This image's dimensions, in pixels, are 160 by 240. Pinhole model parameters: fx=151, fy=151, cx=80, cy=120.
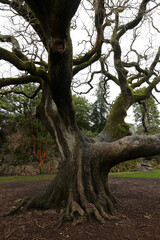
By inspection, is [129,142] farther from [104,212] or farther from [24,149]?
[24,149]

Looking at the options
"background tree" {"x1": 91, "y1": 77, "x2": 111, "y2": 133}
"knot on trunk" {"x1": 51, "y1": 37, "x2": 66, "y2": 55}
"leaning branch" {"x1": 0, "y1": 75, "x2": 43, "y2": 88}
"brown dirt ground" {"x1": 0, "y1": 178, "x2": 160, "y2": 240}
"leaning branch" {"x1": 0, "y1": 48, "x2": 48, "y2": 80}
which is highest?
"background tree" {"x1": 91, "y1": 77, "x2": 111, "y2": 133}

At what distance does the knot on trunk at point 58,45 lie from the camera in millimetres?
2432

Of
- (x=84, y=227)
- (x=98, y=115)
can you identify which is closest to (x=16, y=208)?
(x=84, y=227)

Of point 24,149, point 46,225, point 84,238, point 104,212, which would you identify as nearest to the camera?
point 84,238

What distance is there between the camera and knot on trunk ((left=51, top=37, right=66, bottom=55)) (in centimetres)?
243

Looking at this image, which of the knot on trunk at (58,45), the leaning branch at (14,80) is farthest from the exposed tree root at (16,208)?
the knot on trunk at (58,45)

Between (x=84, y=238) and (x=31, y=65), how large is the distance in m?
4.05

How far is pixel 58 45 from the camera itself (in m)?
2.50

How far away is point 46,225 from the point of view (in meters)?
3.19

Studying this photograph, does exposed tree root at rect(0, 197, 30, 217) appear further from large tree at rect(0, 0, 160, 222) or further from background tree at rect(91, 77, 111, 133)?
background tree at rect(91, 77, 111, 133)

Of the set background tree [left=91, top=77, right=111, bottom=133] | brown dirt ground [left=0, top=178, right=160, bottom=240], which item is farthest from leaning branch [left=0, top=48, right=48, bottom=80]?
background tree [left=91, top=77, right=111, bottom=133]

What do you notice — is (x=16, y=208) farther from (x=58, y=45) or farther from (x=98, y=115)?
(x=98, y=115)

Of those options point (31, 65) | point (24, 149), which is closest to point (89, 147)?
point (31, 65)

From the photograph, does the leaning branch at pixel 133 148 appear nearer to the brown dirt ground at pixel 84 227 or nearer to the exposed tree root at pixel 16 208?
the brown dirt ground at pixel 84 227
